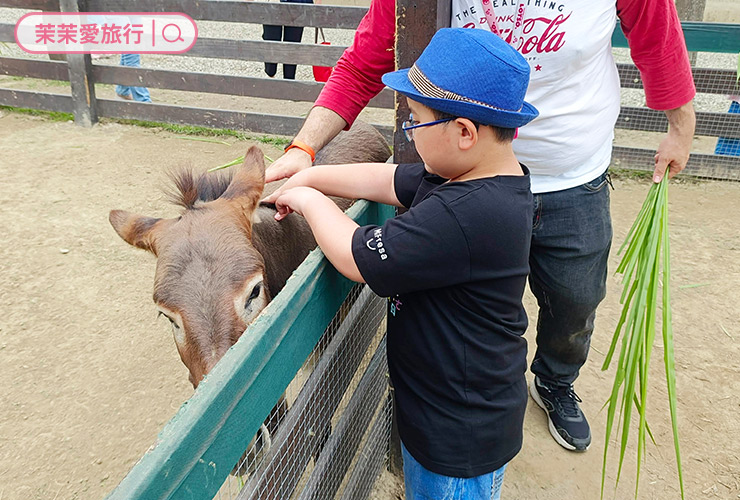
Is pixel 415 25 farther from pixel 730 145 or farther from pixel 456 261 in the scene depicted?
pixel 730 145

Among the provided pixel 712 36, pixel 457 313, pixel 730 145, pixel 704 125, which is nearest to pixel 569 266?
pixel 457 313

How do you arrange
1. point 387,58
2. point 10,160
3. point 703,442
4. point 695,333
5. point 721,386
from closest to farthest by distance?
1. point 387,58
2. point 703,442
3. point 721,386
4. point 695,333
5. point 10,160

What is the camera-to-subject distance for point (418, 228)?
1387 mm

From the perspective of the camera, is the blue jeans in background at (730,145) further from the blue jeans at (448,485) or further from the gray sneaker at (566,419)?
the blue jeans at (448,485)

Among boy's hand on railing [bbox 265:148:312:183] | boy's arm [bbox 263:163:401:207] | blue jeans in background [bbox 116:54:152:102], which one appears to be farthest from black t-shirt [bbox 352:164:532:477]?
blue jeans in background [bbox 116:54:152:102]

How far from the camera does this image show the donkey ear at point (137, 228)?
88.5 inches

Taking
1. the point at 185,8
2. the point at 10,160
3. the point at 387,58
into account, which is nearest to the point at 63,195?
the point at 10,160

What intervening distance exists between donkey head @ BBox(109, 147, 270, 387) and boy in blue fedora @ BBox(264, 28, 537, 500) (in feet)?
1.11

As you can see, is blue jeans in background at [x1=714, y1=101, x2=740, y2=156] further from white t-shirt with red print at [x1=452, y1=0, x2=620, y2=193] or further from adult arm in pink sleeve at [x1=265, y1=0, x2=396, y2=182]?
adult arm in pink sleeve at [x1=265, y1=0, x2=396, y2=182]

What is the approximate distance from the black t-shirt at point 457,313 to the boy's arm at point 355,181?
0.52ft

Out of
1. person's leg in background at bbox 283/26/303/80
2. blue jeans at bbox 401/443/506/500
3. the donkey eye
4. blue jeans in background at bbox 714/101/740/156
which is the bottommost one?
blue jeans at bbox 401/443/506/500

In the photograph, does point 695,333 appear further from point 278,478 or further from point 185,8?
point 185,8

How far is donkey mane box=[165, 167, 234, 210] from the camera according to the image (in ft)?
7.58

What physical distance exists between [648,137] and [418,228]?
Result: 6.66m
